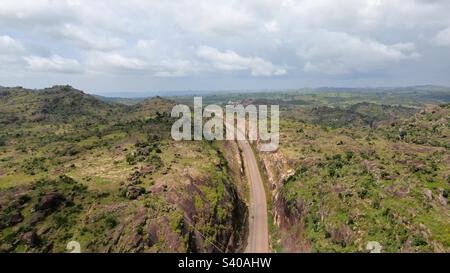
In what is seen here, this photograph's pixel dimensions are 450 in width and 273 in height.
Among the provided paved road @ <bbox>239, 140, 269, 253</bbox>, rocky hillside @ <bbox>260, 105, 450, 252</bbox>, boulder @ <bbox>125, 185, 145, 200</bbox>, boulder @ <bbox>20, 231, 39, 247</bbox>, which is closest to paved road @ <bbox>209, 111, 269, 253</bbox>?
paved road @ <bbox>239, 140, 269, 253</bbox>

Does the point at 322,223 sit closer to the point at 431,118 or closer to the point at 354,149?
the point at 354,149

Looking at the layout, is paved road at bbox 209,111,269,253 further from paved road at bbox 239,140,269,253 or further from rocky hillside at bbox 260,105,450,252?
rocky hillside at bbox 260,105,450,252

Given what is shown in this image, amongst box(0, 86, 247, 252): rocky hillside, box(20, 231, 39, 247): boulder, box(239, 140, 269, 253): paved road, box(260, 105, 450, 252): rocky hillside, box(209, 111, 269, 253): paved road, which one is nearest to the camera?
box(20, 231, 39, 247): boulder

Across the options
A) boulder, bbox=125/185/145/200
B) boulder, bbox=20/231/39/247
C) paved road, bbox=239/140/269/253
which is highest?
boulder, bbox=125/185/145/200

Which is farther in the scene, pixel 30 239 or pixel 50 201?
pixel 50 201

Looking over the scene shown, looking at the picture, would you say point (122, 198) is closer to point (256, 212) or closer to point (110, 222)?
point (110, 222)

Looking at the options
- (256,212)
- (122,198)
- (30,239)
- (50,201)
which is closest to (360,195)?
(256,212)

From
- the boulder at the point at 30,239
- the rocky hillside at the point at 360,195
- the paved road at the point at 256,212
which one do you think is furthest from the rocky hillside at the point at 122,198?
the rocky hillside at the point at 360,195

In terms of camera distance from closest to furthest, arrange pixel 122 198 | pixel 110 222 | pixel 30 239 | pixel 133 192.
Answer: pixel 30 239 < pixel 110 222 < pixel 122 198 < pixel 133 192
